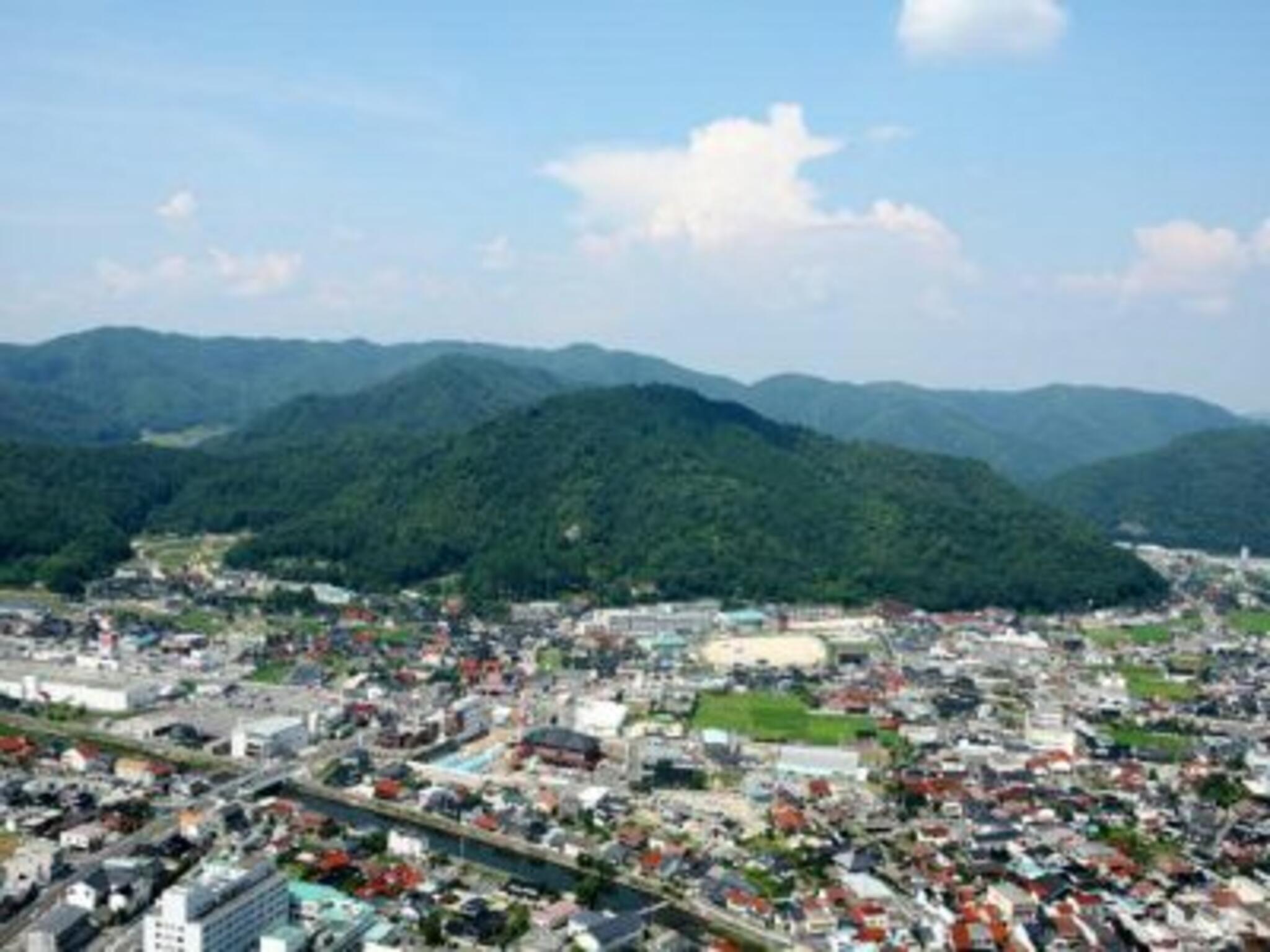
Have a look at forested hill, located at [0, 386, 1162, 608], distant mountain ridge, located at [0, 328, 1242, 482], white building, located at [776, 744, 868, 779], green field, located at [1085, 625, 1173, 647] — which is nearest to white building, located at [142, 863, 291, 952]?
white building, located at [776, 744, 868, 779]

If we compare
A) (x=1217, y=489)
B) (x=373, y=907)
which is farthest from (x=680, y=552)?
(x=1217, y=489)

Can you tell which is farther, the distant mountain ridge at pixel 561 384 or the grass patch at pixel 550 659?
the distant mountain ridge at pixel 561 384

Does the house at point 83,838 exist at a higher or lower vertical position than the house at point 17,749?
higher

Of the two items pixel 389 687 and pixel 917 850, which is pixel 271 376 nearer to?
pixel 389 687

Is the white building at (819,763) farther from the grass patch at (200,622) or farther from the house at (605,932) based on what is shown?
the grass patch at (200,622)

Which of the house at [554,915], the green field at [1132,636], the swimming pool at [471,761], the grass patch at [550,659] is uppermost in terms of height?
the green field at [1132,636]

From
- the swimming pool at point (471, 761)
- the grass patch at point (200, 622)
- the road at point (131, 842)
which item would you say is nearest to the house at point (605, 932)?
the road at point (131, 842)
